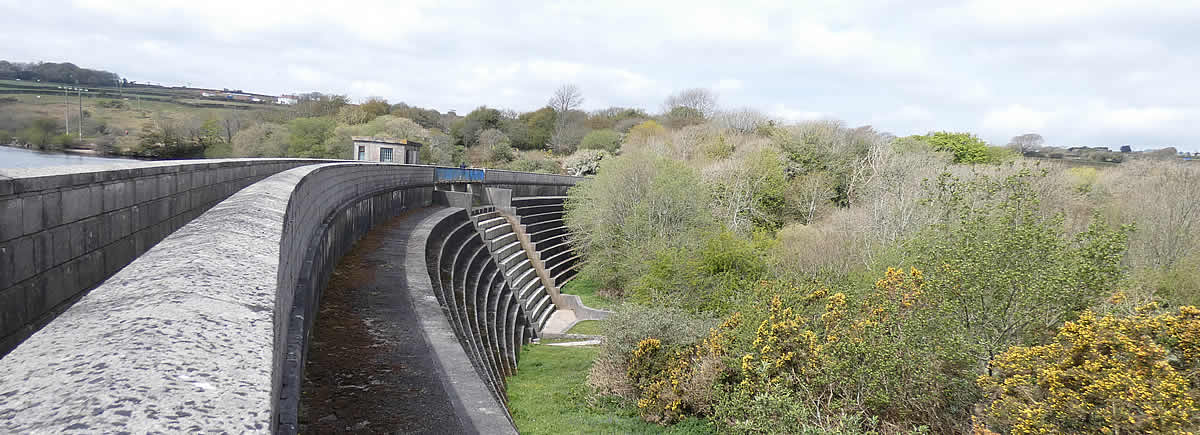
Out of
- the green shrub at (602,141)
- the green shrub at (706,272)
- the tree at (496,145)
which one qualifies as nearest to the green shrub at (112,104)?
the green shrub at (706,272)

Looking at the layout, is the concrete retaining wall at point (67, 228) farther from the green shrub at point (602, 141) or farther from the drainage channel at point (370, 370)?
the green shrub at point (602, 141)

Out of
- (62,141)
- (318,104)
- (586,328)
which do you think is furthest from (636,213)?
(318,104)

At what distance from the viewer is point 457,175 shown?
24172 mm

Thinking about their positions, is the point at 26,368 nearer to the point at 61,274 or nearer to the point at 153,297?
the point at 153,297

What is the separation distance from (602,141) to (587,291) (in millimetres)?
35192

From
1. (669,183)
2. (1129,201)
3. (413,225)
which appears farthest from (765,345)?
(1129,201)

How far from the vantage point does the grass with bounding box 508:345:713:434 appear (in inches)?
423

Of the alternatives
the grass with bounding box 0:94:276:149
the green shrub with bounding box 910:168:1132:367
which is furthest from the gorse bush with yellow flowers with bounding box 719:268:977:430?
the grass with bounding box 0:94:276:149

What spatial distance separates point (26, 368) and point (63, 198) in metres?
2.97

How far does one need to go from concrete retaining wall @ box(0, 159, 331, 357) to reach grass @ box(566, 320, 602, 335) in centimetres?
1584

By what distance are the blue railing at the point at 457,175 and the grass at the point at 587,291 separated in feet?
18.6

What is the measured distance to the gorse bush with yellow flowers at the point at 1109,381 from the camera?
5.88m

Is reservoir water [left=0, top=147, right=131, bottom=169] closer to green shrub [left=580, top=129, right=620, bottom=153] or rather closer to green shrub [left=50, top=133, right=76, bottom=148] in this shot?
green shrub [left=50, top=133, right=76, bottom=148]

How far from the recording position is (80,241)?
3738 millimetres
